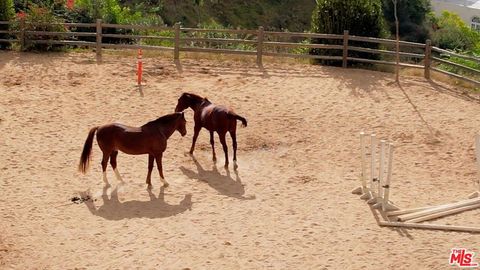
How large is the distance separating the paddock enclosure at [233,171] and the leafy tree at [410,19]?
27.2 metres

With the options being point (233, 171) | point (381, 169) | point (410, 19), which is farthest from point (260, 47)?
point (410, 19)

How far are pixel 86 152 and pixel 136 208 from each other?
1.40 m

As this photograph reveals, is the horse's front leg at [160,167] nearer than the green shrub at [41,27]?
Yes

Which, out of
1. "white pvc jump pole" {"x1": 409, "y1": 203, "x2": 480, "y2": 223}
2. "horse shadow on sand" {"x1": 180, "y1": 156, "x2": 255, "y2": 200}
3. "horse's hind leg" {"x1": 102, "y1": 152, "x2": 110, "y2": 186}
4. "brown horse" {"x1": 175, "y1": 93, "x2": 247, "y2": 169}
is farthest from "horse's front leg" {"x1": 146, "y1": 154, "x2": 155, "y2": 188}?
"white pvc jump pole" {"x1": 409, "y1": 203, "x2": 480, "y2": 223}

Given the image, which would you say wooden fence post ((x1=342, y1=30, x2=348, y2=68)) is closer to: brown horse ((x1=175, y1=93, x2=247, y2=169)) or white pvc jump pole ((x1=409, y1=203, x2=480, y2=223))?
brown horse ((x1=175, y1=93, x2=247, y2=169))

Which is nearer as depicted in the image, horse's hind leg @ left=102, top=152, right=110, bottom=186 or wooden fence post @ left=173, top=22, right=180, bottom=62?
horse's hind leg @ left=102, top=152, right=110, bottom=186

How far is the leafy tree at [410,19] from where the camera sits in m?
44.4

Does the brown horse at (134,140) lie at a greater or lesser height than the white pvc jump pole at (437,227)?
greater

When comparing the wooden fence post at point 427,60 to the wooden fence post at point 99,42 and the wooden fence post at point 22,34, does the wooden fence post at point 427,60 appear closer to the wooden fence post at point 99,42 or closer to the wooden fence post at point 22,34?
the wooden fence post at point 99,42

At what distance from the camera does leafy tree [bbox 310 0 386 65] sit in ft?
64.9

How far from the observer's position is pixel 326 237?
9.86 m

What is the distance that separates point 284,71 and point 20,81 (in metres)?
6.66

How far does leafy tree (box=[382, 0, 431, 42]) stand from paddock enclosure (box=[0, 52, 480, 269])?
2716 centimetres

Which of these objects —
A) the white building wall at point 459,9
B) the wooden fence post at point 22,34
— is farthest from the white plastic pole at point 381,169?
the white building wall at point 459,9
